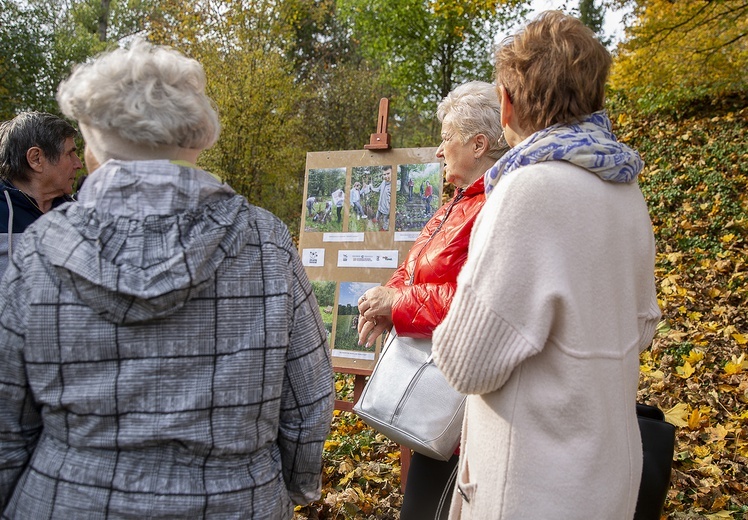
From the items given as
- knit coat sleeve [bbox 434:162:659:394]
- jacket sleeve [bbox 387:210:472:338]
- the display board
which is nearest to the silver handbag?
jacket sleeve [bbox 387:210:472:338]

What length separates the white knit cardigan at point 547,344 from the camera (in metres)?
1.36

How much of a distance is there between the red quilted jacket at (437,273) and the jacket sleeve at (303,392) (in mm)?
565

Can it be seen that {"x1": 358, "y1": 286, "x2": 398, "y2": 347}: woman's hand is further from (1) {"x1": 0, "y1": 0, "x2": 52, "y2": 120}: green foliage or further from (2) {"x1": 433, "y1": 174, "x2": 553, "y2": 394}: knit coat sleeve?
(1) {"x1": 0, "y1": 0, "x2": 52, "y2": 120}: green foliage

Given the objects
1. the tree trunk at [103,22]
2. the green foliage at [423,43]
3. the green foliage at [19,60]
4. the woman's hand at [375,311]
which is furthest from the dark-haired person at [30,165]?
the tree trunk at [103,22]

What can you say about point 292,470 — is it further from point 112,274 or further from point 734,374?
point 734,374

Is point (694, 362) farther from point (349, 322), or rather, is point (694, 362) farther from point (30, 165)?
point (30, 165)

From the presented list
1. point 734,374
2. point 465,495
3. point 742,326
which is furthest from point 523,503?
point 742,326

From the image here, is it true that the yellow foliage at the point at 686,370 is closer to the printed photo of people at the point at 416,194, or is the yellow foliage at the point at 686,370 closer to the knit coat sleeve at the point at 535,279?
the printed photo of people at the point at 416,194

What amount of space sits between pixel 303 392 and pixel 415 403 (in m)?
0.60

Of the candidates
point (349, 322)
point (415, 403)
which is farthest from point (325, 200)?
point (415, 403)

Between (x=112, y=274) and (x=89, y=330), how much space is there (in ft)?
0.45

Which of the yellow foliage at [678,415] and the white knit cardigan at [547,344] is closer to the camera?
the white knit cardigan at [547,344]

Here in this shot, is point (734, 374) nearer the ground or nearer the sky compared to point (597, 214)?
nearer the ground

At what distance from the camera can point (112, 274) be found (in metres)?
1.23
